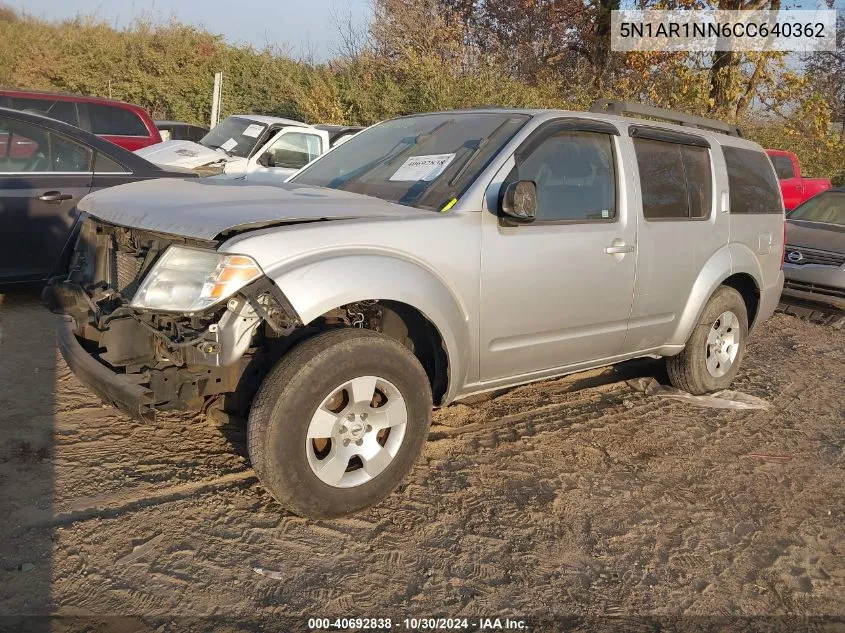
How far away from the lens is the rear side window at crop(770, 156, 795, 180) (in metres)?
14.4

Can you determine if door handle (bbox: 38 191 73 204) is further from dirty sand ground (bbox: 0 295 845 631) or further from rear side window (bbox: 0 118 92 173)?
dirty sand ground (bbox: 0 295 845 631)

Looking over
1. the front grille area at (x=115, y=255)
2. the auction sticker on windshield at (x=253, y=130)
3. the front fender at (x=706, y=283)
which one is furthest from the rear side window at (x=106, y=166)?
the auction sticker on windshield at (x=253, y=130)

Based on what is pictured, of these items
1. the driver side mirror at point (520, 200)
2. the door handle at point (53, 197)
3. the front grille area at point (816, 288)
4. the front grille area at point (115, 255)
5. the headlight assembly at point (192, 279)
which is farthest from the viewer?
the front grille area at point (816, 288)

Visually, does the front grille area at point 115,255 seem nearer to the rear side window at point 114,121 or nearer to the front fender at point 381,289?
the front fender at point 381,289

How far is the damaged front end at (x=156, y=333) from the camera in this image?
2766 millimetres

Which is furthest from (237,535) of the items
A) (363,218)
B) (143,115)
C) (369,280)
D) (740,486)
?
(143,115)

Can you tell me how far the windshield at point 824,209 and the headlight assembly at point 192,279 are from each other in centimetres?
890

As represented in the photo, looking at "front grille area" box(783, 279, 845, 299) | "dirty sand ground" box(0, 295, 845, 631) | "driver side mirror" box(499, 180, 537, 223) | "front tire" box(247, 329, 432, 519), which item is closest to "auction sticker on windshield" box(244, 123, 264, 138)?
"dirty sand ground" box(0, 295, 845, 631)

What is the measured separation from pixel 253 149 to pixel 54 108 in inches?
114

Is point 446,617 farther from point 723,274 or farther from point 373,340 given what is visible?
point 723,274

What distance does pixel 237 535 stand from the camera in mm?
2930

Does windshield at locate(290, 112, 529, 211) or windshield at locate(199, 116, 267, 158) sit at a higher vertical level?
windshield at locate(199, 116, 267, 158)

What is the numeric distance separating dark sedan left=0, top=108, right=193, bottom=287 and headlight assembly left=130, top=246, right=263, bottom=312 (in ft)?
8.89

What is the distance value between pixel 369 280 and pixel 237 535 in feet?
Result: 3.89
